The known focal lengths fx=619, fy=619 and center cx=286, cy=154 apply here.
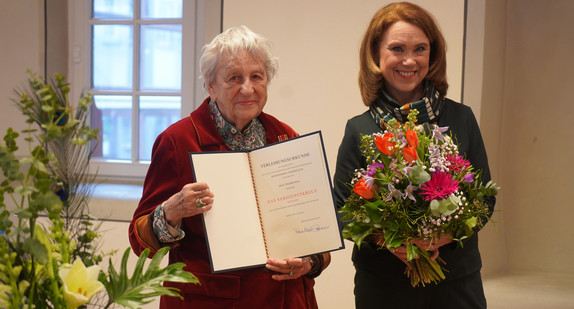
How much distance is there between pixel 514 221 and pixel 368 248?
7.50ft

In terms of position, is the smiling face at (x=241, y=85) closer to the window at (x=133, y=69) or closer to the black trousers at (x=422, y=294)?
the black trousers at (x=422, y=294)

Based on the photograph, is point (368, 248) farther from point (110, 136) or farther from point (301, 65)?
point (110, 136)

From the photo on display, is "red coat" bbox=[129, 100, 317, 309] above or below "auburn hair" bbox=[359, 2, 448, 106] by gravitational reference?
below

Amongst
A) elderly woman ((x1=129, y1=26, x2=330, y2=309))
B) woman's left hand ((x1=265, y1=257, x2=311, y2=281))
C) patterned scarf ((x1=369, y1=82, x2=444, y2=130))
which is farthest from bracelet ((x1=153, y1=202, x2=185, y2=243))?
patterned scarf ((x1=369, y1=82, x2=444, y2=130))

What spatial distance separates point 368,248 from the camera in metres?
2.08

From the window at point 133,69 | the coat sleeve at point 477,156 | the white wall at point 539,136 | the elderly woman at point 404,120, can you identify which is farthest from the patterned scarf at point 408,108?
the window at point 133,69

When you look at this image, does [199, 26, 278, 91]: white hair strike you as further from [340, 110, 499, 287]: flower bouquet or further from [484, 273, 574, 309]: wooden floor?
[484, 273, 574, 309]: wooden floor

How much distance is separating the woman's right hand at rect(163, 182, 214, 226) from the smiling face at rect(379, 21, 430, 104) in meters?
0.82

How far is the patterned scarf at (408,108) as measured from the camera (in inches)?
82.3

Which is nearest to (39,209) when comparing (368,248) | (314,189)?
(314,189)

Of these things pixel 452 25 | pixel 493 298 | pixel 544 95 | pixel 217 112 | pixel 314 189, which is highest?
pixel 452 25

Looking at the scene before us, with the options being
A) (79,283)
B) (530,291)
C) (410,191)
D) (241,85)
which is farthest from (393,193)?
(530,291)

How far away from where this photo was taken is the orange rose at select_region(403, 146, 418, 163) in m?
1.74

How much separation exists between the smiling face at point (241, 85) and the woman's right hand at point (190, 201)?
0.32 m
